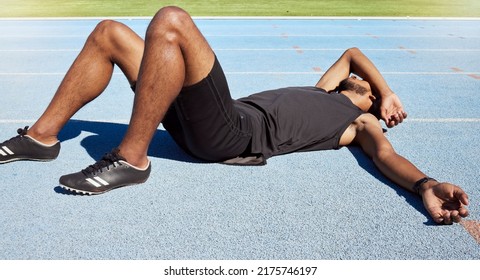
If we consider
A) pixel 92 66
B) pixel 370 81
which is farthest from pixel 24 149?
pixel 370 81

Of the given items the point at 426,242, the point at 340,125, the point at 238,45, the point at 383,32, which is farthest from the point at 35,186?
the point at 383,32

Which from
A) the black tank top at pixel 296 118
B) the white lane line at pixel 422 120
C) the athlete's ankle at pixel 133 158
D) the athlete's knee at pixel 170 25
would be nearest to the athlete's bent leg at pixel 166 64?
the athlete's knee at pixel 170 25

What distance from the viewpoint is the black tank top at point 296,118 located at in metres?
2.82

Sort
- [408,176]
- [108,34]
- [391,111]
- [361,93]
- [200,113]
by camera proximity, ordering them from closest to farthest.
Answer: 1. [200,113]
2. [408,176]
3. [108,34]
4. [391,111]
5. [361,93]

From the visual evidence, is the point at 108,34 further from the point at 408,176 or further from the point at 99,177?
the point at 408,176

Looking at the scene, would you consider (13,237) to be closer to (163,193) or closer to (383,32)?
(163,193)

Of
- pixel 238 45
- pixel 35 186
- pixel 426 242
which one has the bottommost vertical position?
pixel 238 45

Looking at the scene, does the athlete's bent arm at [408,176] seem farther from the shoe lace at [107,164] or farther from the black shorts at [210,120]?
the shoe lace at [107,164]

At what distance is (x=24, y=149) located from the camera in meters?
2.87

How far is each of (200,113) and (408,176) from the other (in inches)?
46.1

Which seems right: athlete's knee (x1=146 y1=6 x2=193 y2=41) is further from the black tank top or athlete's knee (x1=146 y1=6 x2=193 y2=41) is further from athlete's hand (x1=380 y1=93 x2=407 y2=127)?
athlete's hand (x1=380 y1=93 x2=407 y2=127)

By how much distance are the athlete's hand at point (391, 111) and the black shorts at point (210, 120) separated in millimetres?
980

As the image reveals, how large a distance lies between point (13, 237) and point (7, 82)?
3973 mm
